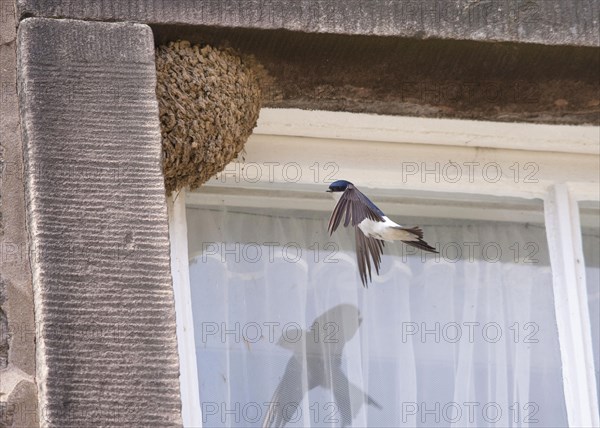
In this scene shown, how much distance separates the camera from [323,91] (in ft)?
13.5

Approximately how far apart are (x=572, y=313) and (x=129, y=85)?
4.48 ft

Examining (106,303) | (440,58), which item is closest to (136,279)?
(106,303)

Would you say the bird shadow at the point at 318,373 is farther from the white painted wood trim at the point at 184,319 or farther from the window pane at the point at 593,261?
the window pane at the point at 593,261

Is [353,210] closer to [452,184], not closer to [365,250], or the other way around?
[365,250]

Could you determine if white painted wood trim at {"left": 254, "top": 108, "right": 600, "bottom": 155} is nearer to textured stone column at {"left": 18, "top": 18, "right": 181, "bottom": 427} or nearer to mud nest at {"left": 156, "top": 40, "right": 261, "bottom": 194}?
mud nest at {"left": 156, "top": 40, "right": 261, "bottom": 194}

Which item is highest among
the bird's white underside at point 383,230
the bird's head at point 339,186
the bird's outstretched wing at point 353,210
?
the bird's head at point 339,186

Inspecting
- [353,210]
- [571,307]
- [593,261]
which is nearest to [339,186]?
[353,210]

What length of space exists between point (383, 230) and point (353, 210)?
12 centimetres

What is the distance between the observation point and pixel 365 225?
3881mm

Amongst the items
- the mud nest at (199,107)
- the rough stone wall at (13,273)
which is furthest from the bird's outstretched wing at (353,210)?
the rough stone wall at (13,273)

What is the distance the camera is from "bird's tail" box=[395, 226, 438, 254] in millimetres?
3883

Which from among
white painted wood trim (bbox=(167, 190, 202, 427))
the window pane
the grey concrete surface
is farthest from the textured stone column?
the window pane

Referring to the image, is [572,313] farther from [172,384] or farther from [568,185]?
[172,384]

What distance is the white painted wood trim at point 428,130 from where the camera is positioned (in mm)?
4199
